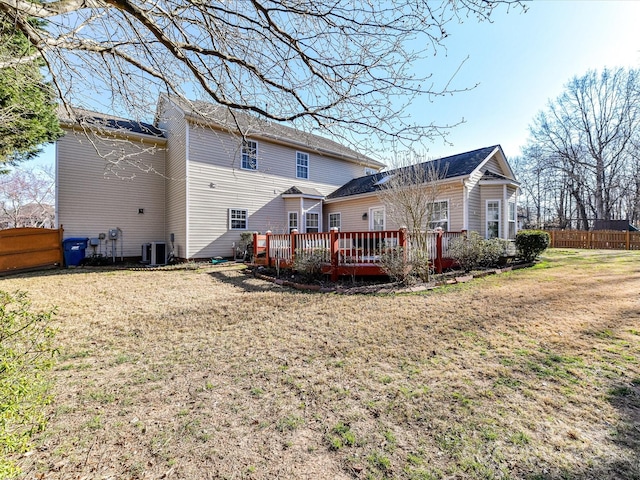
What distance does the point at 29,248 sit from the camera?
34.0 ft

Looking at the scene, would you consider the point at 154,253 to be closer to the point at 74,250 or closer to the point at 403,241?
the point at 74,250

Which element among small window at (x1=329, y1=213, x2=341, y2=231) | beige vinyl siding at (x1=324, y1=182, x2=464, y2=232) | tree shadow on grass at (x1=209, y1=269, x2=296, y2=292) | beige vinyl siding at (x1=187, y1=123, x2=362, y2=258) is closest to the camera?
tree shadow on grass at (x1=209, y1=269, x2=296, y2=292)

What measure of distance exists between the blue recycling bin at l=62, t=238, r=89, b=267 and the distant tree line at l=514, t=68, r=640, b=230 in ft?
116

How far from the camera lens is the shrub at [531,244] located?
977 cm

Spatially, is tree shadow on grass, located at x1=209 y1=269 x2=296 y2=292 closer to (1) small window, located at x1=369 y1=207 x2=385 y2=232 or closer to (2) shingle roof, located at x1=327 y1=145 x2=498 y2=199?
(2) shingle roof, located at x1=327 y1=145 x2=498 y2=199

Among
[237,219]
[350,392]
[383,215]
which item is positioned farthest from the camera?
[383,215]

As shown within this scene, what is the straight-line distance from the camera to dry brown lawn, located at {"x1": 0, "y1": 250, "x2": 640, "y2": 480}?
1.85 m

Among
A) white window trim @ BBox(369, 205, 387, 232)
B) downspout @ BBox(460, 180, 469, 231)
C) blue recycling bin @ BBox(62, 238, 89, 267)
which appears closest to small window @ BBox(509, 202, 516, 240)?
downspout @ BBox(460, 180, 469, 231)

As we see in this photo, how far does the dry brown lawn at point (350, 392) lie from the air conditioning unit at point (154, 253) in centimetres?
853

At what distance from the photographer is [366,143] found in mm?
3598

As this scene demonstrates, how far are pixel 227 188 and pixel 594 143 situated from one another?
1281 inches

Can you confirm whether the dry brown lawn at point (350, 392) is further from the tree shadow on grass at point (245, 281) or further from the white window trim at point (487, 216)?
the white window trim at point (487, 216)

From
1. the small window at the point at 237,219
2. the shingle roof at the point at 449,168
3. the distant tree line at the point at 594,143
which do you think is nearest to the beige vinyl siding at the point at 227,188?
the small window at the point at 237,219

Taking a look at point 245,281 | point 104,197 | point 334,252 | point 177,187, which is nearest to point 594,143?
point 334,252
